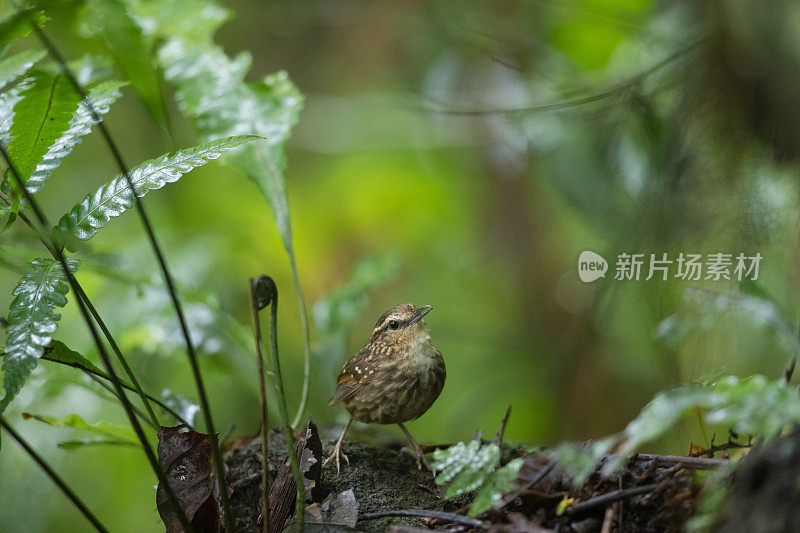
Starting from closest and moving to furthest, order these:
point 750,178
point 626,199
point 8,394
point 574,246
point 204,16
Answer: point 8,394 → point 204,16 → point 750,178 → point 626,199 → point 574,246

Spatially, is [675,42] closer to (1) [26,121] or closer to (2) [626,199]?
(2) [626,199]

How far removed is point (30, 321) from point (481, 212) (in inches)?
144

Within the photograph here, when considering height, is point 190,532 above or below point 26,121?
below

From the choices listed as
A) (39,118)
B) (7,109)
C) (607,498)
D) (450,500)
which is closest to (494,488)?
(607,498)

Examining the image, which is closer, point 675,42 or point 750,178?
point 750,178

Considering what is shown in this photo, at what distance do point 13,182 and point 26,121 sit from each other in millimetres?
131

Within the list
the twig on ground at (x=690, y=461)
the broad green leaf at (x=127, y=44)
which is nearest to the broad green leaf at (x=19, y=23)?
the broad green leaf at (x=127, y=44)

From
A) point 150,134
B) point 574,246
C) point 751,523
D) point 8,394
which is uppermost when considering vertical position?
point 150,134

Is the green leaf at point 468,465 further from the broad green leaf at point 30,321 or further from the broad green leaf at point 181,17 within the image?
the broad green leaf at point 181,17

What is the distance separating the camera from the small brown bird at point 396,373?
1308 mm

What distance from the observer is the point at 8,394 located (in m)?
1.00

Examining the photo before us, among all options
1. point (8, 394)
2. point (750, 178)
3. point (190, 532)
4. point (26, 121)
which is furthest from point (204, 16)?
point (750, 178)

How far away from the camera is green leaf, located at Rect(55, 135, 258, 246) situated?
120cm

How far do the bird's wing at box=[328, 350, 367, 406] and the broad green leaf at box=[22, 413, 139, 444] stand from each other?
0.48 meters
